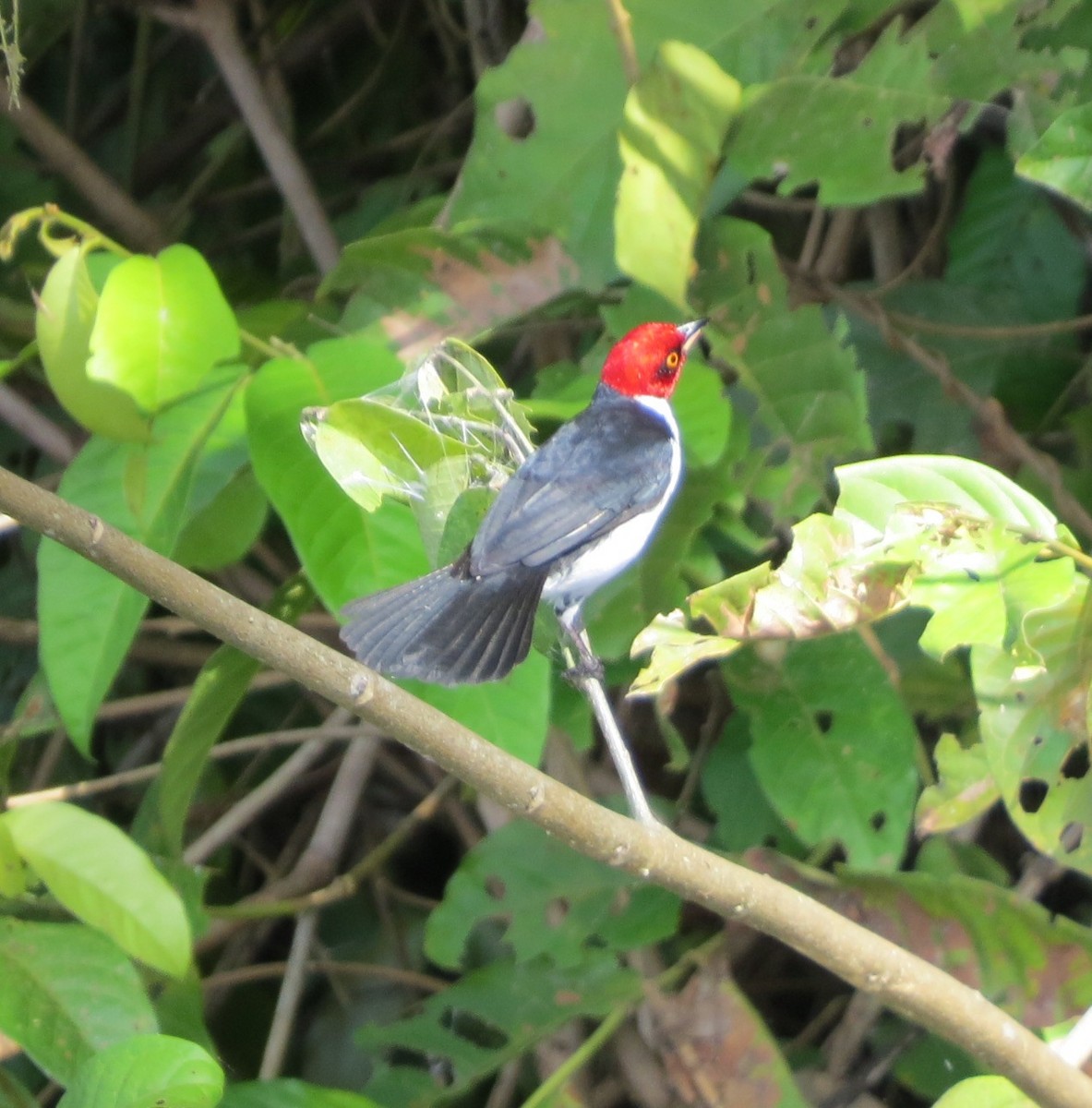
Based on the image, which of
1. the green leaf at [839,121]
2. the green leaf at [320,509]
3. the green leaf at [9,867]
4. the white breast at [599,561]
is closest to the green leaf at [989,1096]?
the white breast at [599,561]

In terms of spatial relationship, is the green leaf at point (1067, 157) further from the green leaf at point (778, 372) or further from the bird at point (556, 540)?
the bird at point (556, 540)

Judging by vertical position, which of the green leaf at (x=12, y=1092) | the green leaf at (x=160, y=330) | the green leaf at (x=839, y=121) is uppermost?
the green leaf at (x=839, y=121)

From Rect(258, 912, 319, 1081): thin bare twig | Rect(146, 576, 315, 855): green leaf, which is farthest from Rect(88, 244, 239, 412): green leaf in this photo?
Rect(258, 912, 319, 1081): thin bare twig

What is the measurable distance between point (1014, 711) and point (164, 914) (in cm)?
99

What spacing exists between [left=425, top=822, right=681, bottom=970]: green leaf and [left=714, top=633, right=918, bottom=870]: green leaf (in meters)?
0.26

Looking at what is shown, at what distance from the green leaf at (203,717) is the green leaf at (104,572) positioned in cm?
16

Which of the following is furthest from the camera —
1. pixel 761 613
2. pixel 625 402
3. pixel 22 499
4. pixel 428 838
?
pixel 428 838

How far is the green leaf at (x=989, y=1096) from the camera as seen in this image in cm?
135

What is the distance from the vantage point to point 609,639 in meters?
1.92

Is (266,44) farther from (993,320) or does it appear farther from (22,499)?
(22,499)

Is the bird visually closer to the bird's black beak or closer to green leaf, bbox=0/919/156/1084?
the bird's black beak

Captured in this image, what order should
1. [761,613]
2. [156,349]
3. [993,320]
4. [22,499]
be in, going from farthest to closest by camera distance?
[993,320] < [156,349] < [761,613] < [22,499]

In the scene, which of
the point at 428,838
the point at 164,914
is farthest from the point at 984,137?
the point at 164,914

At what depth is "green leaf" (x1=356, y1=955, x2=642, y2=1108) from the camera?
6.79 ft
